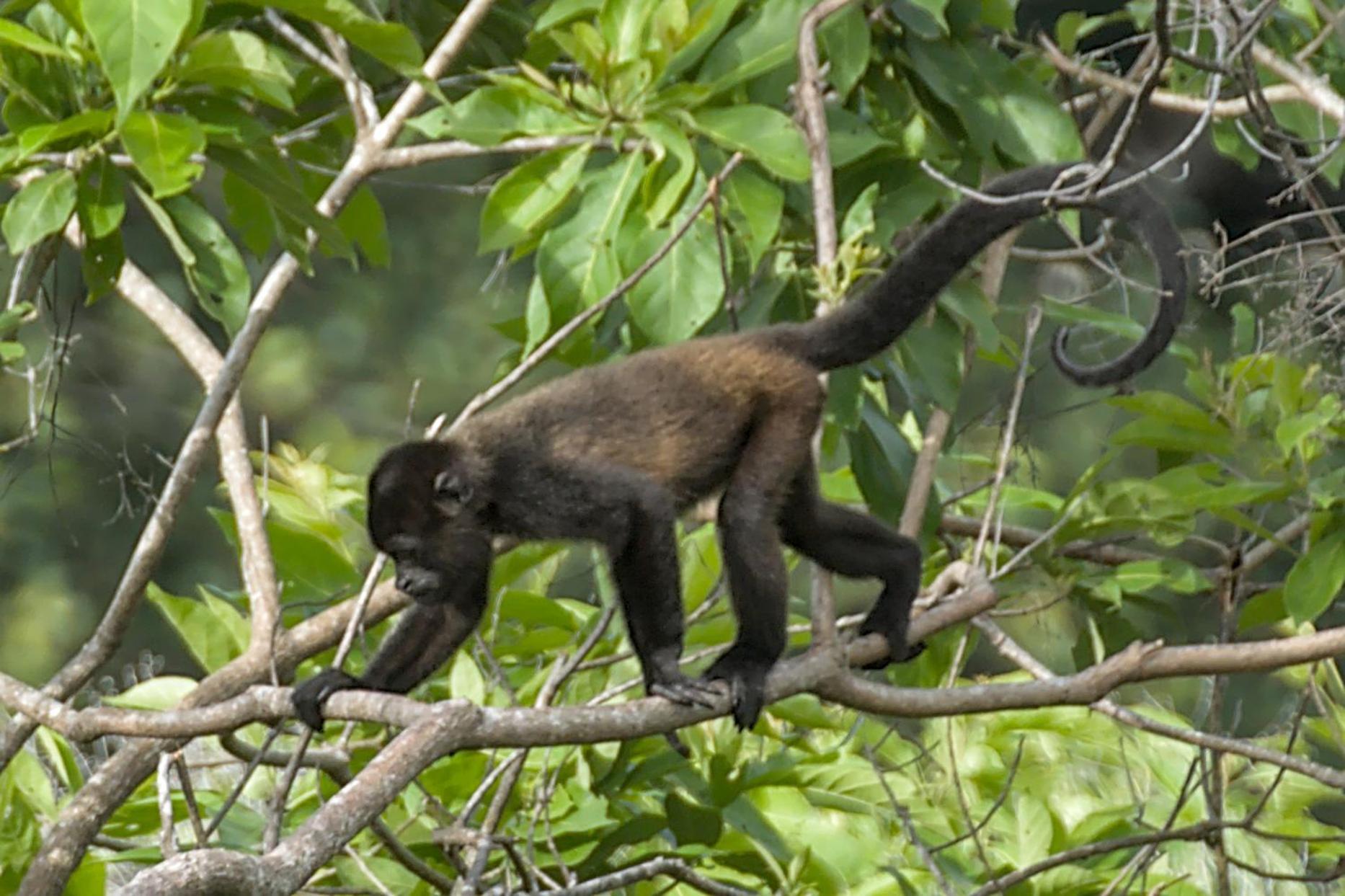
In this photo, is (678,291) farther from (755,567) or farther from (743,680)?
(743,680)

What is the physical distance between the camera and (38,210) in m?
3.09

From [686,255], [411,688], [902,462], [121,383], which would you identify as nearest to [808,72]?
[686,255]

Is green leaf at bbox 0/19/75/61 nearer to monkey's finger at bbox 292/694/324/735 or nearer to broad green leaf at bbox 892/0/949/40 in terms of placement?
monkey's finger at bbox 292/694/324/735

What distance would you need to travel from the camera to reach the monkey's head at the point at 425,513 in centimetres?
344

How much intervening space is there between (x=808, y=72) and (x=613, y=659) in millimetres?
1144

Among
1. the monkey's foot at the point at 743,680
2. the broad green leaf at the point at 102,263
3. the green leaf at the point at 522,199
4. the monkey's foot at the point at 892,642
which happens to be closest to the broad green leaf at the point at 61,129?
the broad green leaf at the point at 102,263

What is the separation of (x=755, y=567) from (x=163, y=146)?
51.1 inches

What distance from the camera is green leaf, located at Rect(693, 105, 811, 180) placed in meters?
3.25

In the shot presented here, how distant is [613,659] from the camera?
11.0ft

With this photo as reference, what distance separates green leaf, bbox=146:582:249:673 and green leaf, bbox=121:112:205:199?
3.11 ft

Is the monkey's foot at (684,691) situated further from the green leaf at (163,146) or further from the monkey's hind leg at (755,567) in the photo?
the green leaf at (163,146)

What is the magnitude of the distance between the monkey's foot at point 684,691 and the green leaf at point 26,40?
1.49 meters

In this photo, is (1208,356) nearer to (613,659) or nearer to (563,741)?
(613,659)

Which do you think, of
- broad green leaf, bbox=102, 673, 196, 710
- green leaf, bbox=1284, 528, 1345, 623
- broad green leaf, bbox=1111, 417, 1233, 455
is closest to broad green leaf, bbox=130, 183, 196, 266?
broad green leaf, bbox=102, 673, 196, 710
